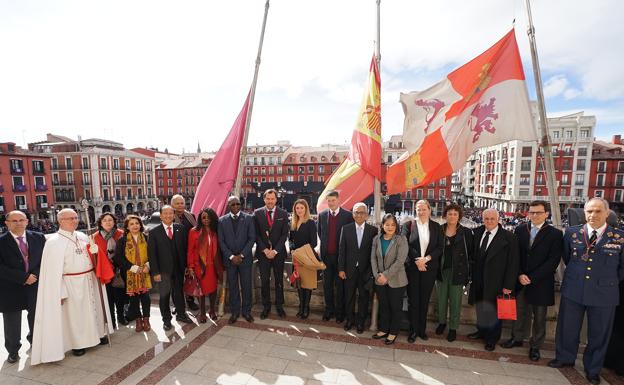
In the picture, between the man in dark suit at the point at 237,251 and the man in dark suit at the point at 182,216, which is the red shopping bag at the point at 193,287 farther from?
the man in dark suit at the point at 182,216

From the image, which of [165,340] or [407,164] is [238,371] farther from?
[407,164]

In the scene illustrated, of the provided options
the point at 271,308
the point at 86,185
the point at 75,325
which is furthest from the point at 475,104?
the point at 86,185

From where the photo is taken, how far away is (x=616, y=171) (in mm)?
40500

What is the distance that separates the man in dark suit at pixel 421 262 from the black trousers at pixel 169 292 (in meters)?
3.77

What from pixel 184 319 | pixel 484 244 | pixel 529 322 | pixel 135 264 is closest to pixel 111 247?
pixel 135 264

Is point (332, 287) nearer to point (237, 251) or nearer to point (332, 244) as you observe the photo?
point (332, 244)

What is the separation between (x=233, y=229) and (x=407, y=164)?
3.43 meters

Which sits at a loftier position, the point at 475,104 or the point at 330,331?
the point at 475,104

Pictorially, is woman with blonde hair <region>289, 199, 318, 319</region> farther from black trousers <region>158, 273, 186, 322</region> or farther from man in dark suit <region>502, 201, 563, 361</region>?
man in dark suit <region>502, 201, 563, 361</region>

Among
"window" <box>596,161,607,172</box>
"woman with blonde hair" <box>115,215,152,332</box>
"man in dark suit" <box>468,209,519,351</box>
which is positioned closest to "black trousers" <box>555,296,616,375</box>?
"man in dark suit" <box>468,209,519,351</box>

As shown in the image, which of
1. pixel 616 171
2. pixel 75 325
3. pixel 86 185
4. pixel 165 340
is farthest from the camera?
pixel 86 185

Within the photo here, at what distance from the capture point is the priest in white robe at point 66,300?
12.9ft

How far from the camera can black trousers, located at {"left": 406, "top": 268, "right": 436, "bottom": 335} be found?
14.6 feet

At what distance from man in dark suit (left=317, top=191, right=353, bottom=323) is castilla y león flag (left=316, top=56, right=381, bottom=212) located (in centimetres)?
87
